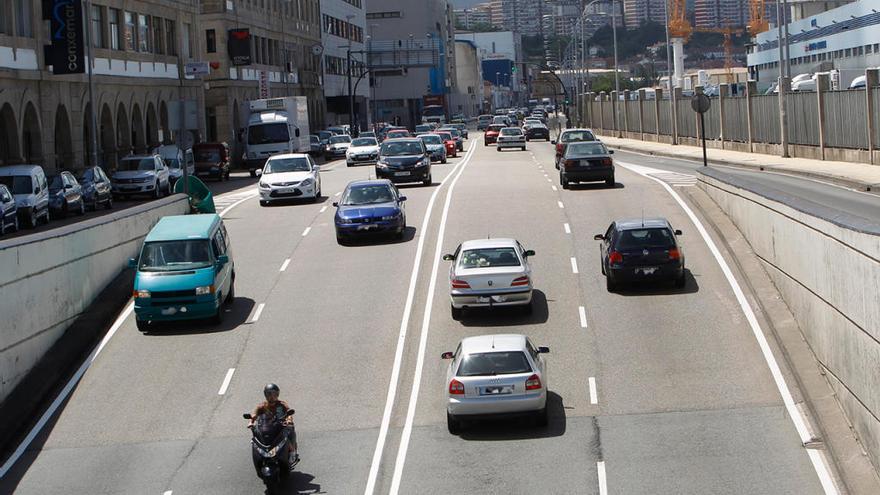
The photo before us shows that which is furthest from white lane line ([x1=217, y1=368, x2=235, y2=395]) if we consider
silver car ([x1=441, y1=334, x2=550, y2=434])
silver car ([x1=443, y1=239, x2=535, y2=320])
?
silver car ([x1=441, y1=334, x2=550, y2=434])

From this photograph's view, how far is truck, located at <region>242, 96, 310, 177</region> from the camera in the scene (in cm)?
6588

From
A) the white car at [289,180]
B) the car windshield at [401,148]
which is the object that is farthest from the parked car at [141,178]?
the car windshield at [401,148]

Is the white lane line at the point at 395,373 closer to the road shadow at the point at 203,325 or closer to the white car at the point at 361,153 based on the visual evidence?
the road shadow at the point at 203,325

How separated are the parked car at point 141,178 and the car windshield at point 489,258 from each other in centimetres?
2835

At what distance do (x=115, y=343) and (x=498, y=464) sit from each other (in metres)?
11.0

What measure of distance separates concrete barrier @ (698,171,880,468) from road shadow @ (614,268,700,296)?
1685 millimetres

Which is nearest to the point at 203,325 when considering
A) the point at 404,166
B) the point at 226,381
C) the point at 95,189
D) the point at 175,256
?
the point at 175,256

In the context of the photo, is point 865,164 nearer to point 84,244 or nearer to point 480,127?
point 84,244

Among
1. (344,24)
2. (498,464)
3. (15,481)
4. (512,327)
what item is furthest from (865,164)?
(344,24)

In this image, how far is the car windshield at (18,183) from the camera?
41906 millimetres

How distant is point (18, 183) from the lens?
4219 cm

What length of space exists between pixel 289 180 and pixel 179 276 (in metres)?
18.1

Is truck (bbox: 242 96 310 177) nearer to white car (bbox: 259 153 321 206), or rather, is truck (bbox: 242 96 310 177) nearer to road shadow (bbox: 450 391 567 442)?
white car (bbox: 259 153 321 206)

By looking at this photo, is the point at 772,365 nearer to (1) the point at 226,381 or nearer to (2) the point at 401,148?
(1) the point at 226,381
